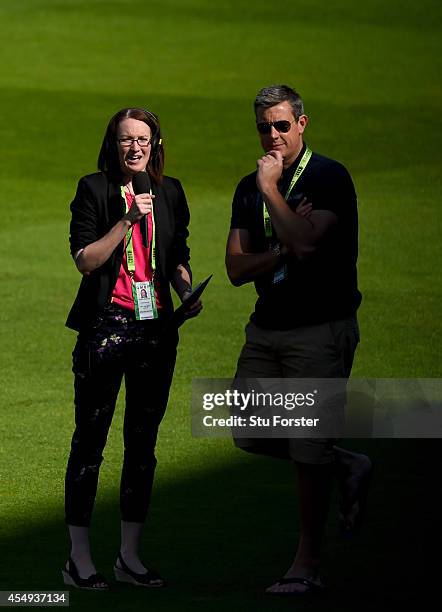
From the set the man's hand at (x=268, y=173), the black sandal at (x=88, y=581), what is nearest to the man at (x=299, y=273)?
the man's hand at (x=268, y=173)

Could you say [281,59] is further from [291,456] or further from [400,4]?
[291,456]

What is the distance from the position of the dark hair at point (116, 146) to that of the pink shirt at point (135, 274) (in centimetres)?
13

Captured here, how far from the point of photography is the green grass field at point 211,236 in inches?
261

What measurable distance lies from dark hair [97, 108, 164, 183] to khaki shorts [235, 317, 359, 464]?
72 centimetres

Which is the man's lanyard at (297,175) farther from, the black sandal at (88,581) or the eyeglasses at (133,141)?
the black sandal at (88,581)

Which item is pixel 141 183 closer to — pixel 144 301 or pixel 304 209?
pixel 144 301

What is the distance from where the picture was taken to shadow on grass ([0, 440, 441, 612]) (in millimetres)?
5984

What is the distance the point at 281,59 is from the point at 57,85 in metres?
4.17

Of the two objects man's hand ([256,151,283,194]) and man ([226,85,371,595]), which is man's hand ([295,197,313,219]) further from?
man's hand ([256,151,283,194])

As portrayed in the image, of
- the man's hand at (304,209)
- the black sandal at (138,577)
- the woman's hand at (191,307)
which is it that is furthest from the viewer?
the black sandal at (138,577)

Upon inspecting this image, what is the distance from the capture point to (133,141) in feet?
19.1

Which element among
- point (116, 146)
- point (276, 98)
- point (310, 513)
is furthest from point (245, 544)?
point (276, 98)

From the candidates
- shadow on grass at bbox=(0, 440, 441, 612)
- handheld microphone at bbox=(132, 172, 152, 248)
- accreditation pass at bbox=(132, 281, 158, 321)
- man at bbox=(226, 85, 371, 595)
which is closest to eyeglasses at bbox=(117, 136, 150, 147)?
handheld microphone at bbox=(132, 172, 152, 248)

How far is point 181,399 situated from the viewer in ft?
30.8
